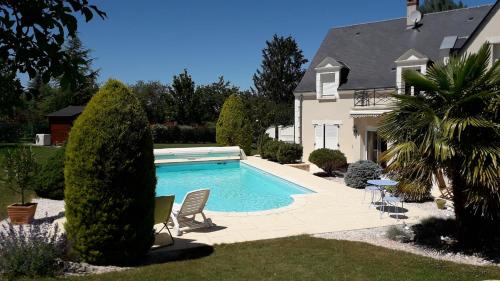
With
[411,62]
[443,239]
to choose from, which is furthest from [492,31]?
[443,239]

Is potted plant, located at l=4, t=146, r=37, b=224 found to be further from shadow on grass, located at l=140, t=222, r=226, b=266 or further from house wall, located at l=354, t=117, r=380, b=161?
house wall, located at l=354, t=117, r=380, b=161

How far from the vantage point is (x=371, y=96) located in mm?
25734

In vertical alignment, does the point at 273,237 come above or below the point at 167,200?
below

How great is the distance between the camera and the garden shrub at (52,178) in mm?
14828

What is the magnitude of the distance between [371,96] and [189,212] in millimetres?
17905

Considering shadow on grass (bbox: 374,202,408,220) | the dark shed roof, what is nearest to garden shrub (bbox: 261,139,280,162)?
shadow on grass (bbox: 374,202,408,220)

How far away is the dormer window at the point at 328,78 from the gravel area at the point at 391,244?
699 inches

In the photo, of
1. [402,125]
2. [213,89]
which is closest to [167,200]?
[402,125]

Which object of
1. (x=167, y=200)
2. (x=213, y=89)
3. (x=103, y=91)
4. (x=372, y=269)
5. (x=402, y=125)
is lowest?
(x=372, y=269)

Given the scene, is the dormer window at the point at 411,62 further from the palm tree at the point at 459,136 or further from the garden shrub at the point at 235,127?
the palm tree at the point at 459,136

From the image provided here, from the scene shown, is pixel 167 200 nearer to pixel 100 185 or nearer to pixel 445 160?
pixel 100 185

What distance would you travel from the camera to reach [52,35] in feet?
10.0

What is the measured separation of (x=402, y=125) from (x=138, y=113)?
5.99 meters

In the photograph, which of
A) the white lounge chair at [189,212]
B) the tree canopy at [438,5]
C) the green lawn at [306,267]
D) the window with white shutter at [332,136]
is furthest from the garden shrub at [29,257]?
the tree canopy at [438,5]
